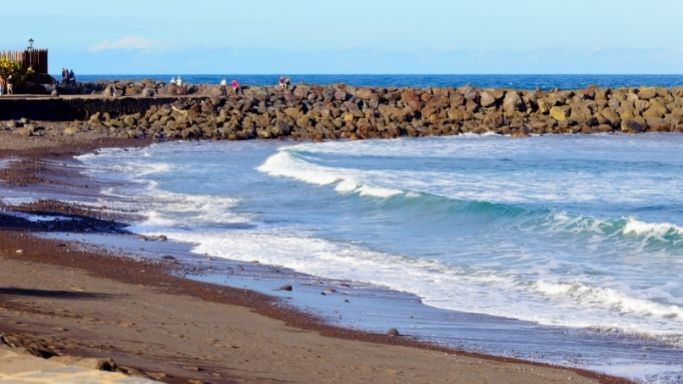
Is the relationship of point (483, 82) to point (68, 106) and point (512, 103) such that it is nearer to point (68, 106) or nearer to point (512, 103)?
point (512, 103)

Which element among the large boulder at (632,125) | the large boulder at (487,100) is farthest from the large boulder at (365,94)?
the large boulder at (632,125)

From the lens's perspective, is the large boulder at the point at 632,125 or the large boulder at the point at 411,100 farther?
the large boulder at the point at 411,100

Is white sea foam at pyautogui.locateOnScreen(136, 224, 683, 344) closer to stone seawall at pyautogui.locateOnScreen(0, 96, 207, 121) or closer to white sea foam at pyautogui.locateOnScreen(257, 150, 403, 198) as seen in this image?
white sea foam at pyautogui.locateOnScreen(257, 150, 403, 198)

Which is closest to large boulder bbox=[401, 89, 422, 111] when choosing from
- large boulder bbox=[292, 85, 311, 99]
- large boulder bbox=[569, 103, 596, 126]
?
large boulder bbox=[292, 85, 311, 99]

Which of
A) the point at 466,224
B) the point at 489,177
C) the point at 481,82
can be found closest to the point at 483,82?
the point at 481,82

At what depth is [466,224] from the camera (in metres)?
19.9

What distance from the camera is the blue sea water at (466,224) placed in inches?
487

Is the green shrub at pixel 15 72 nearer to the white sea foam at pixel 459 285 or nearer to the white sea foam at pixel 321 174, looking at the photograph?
the white sea foam at pixel 321 174

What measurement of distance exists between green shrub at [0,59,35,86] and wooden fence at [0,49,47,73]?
2.36 metres

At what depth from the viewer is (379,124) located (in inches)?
1789

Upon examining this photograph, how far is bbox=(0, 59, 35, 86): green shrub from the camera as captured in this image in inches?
1997

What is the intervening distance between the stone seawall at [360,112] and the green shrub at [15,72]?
13.5 ft

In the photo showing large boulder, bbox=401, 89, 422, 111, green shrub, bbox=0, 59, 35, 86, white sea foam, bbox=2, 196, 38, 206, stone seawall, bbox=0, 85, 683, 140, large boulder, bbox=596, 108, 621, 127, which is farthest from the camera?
green shrub, bbox=0, 59, 35, 86

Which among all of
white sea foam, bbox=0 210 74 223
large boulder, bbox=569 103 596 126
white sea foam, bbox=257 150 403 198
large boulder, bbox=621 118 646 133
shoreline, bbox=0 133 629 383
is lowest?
white sea foam, bbox=257 150 403 198
